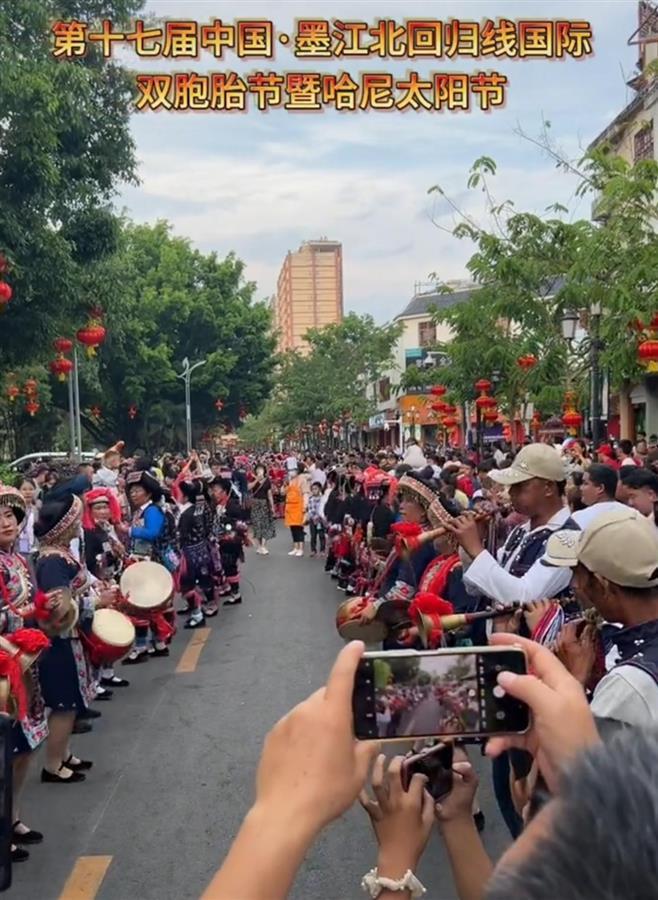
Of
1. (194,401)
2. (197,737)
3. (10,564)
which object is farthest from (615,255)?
(194,401)

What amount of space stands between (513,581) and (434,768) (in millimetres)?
2251

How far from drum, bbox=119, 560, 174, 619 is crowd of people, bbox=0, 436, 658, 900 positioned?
0.08 metres

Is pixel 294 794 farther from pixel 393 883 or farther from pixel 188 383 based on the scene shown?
pixel 188 383

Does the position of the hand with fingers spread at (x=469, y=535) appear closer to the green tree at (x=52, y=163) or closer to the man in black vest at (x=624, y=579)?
the man in black vest at (x=624, y=579)

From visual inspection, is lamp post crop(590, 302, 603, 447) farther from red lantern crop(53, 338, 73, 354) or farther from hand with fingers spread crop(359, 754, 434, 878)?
hand with fingers spread crop(359, 754, 434, 878)

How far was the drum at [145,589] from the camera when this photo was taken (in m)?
7.47

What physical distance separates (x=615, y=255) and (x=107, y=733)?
28.1 ft

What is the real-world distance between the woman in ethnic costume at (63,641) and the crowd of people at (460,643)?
1 centimetres

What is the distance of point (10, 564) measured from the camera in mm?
5383

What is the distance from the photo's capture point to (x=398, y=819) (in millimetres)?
1726

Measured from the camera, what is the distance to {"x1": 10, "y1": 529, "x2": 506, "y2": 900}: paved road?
15.7 feet

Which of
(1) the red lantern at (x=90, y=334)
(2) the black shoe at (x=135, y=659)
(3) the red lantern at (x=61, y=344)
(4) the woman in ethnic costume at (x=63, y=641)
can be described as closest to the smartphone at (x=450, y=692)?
(4) the woman in ethnic costume at (x=63, y=641)

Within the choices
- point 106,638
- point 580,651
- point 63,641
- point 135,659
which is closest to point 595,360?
point 135,659

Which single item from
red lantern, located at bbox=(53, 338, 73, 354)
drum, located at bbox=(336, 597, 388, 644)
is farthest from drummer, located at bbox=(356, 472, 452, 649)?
red lantern, located at bbox=(53, 338, 73, 354)
